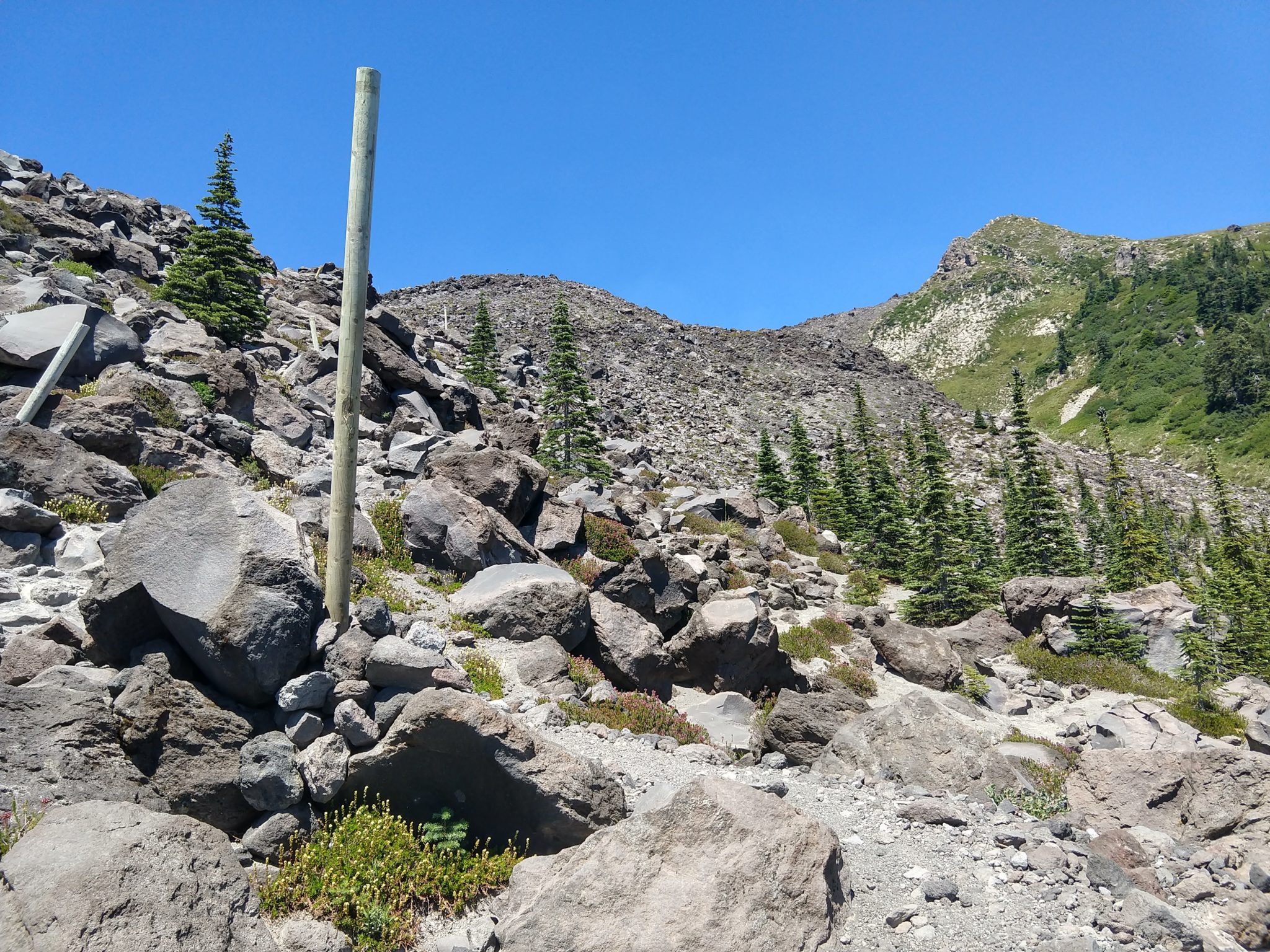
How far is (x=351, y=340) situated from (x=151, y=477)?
6400mm

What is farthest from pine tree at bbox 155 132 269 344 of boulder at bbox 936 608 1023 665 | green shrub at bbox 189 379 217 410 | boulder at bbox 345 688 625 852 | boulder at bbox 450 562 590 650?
boulder at bbox 936 608 1023 665

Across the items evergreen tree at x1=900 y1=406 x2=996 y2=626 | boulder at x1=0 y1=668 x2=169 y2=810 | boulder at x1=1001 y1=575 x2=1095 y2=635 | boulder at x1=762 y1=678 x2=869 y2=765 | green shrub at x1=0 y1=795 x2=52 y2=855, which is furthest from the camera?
evergreen tree at x1=900 y1=406 x2=996 y2=626

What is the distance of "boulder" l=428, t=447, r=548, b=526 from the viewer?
16.4 m

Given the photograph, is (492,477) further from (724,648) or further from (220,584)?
(220,584)

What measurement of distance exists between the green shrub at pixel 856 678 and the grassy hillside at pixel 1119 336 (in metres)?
84.5

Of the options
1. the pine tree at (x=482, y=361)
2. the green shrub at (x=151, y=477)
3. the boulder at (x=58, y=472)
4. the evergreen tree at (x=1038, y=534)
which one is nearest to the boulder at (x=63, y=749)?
the boulder at (x=58, y=472)

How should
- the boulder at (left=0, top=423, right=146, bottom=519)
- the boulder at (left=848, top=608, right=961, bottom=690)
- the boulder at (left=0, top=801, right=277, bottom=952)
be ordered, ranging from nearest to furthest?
the boulder at (left=0, top=801, right=277, bottom=952)
the boulder at (left=0, top=423, right=146, bottom=519)
the boulder at (left=848, top=608, right=961, bottom=690)

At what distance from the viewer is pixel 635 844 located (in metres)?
6.48

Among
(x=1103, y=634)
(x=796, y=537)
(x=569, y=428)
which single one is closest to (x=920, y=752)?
(x=1103, y=634)

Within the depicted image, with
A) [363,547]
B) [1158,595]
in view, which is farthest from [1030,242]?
[363,547]

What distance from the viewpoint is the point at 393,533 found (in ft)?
48.1

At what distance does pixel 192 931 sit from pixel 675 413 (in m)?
63.5

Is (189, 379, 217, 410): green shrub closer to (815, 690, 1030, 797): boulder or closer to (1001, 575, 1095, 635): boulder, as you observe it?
(815, 690, 1030, 797): boulder

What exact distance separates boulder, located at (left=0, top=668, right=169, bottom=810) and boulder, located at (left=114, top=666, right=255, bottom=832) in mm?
113
